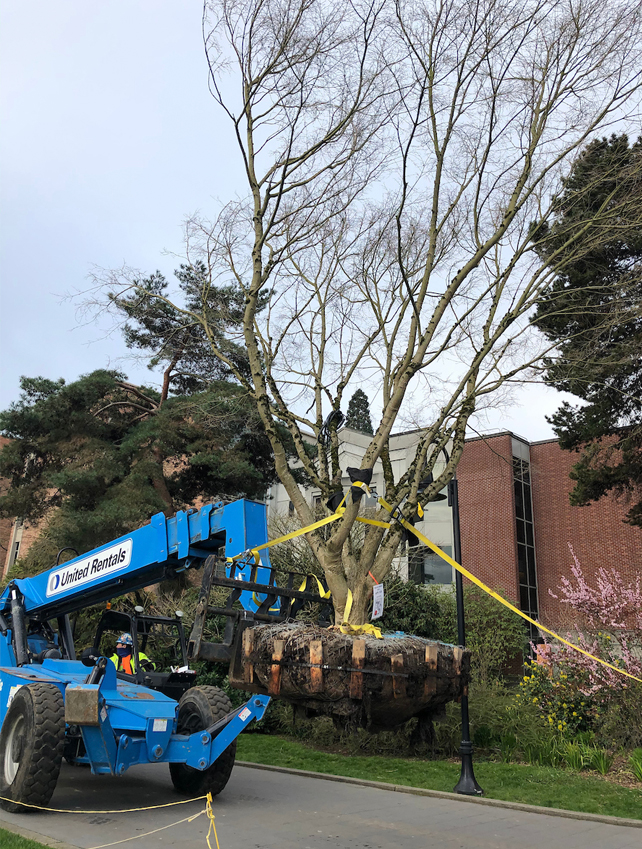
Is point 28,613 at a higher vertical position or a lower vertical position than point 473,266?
lower

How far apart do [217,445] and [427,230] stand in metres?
9.68

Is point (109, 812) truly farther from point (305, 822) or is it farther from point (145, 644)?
point (145, 644)

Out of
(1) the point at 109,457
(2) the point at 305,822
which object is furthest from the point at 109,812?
(1) the point at 109,457

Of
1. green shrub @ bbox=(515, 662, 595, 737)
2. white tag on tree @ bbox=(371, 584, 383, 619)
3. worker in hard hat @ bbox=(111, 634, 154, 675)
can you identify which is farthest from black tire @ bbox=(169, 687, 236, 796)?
green shrub @ bbox=(515, 662, 595, 737)

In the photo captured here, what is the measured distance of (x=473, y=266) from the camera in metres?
11.3

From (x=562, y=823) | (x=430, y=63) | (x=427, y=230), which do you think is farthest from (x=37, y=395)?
(x=562, y=823)

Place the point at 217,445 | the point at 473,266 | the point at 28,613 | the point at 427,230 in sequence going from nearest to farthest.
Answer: the point at 28,613 < the point at 473,266 < the point at 427,230 < the point at 217,445

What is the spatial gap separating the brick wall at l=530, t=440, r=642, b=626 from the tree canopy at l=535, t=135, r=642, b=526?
980 cm

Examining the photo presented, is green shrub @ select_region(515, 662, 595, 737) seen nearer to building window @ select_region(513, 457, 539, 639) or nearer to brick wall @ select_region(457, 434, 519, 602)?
brick wall @ select_region(457, 434, 519, 602)

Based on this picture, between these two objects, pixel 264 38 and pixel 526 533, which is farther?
pixel 526 533

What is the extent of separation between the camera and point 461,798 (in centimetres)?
927

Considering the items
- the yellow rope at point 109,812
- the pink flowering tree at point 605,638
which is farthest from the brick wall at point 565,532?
the yellow rope at point 109,812

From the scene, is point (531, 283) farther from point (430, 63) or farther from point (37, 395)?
point (37, 395)

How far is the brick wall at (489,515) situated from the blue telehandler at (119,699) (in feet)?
60.2
